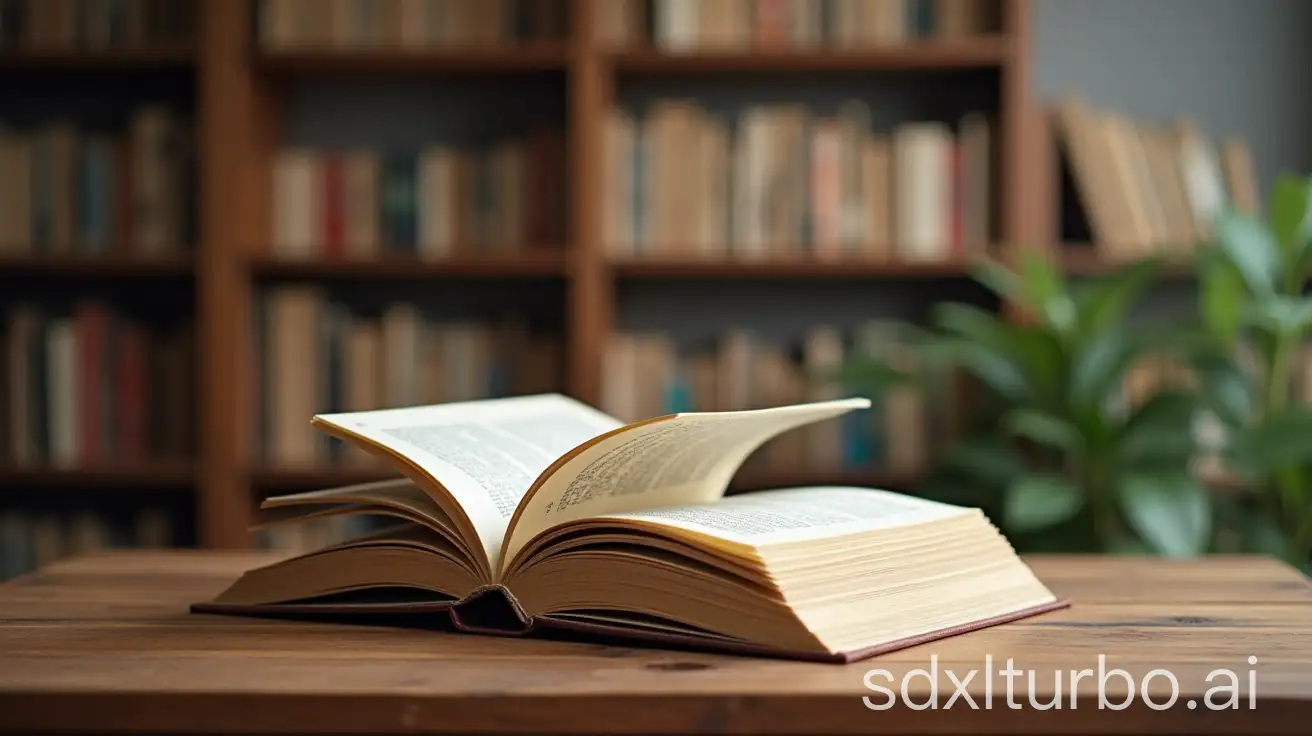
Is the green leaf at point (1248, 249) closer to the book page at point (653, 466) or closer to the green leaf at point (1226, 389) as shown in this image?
the green leaf at point (1226, 389)

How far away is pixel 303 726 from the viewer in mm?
668

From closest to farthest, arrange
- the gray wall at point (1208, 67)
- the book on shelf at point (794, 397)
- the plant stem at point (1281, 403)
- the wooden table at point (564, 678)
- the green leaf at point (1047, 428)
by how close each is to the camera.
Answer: the wooden table at point (564, 678) < the green leaf at point (1047, 428) < the plant stem at point (1281, 403) < the book on shelf at point (794, 397) < the gray wall at point (1208, 67)

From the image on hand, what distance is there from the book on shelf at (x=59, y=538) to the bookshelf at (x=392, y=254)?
14cm

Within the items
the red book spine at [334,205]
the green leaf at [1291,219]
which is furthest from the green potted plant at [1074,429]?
the red book spine at [334,205]

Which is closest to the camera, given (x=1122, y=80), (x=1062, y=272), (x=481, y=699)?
(x=481, y=699)

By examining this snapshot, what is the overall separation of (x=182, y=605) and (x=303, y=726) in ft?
1.06

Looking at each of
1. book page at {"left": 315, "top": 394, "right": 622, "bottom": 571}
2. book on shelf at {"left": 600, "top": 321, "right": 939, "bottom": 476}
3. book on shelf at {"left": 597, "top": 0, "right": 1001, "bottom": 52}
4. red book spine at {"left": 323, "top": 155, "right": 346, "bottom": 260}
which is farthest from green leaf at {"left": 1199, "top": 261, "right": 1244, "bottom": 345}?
red book spine at {"left": 323, "top": 155, "right": 346, "bottom": 260}

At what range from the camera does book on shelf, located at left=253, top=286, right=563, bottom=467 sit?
100 inches

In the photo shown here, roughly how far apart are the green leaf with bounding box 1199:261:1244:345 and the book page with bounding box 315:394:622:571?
133 centimetres

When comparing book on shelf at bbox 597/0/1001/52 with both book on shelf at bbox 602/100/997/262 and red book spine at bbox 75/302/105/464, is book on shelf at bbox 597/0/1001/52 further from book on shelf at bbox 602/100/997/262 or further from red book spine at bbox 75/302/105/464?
red book spine at bbox 75/302/105/464

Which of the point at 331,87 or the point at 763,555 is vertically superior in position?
the point at 331,87

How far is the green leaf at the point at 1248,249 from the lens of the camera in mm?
2070

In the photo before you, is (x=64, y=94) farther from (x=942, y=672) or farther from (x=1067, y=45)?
(x=942, y=672)

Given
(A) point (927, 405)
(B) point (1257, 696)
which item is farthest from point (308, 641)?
(A) point (927, 405)
